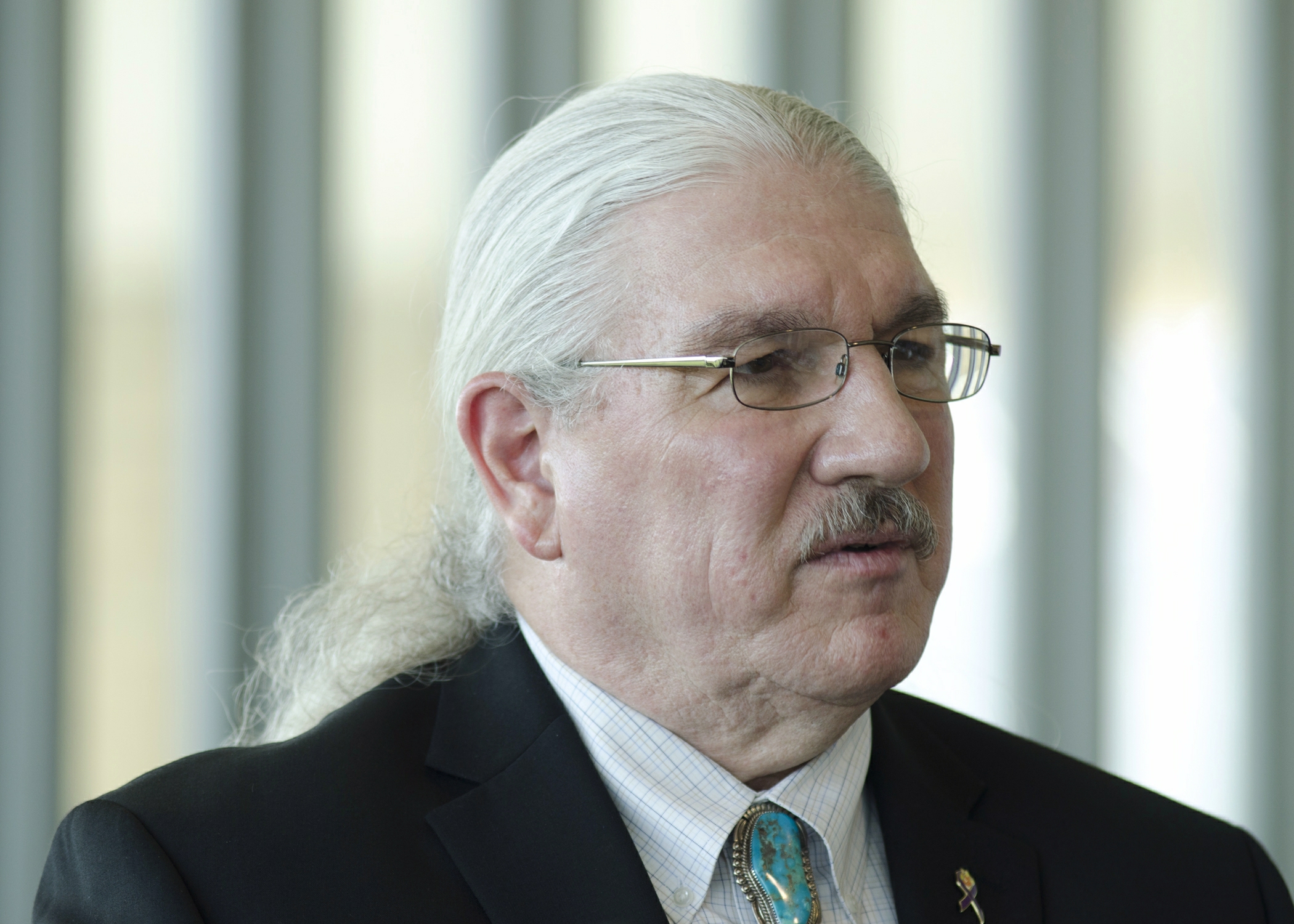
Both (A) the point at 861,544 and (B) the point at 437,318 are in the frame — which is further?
(B) the point at 437,318

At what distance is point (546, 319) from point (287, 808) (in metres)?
0.66

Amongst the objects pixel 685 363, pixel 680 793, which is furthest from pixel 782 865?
pixel 685 363

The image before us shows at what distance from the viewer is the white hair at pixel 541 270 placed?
1421 millimetres

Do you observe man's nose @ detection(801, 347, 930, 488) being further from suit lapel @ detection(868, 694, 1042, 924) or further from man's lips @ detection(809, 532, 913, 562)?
suit lapel @ detection(868, 694, 1042, 924)

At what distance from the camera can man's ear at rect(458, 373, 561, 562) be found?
1.45 meters

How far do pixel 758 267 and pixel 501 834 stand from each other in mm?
727

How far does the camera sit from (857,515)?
1.32 meters

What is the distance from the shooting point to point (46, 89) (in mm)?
2443

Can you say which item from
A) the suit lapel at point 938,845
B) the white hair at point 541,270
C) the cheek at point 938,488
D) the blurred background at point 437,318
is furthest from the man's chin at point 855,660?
the blurred background at point 437,318

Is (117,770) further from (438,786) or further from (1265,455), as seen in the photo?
(1265,455)

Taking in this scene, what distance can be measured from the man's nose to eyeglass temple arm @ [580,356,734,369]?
13 centimetres

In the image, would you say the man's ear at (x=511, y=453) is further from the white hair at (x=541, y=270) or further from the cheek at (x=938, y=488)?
the cheek at (x=938, y=488)

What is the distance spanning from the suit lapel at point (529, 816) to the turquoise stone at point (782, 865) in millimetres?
152

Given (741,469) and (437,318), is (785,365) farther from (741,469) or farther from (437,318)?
(437,318)
